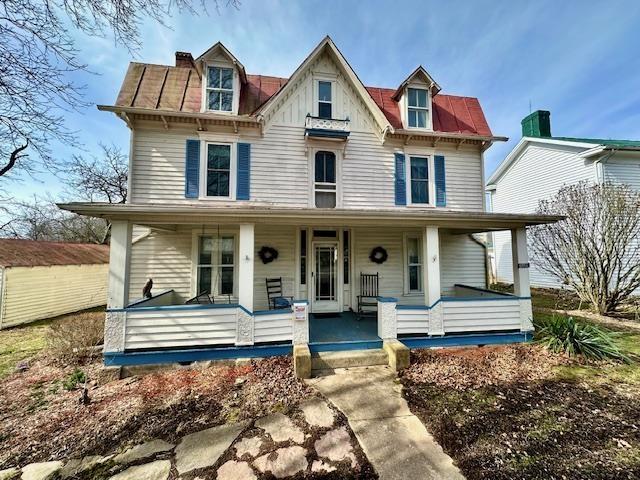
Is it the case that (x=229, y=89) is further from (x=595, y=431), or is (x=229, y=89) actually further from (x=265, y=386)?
(x=595, y=431)

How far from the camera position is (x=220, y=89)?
7.27m

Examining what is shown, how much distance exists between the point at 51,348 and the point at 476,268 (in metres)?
11.2

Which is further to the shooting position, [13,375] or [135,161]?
[135,161]

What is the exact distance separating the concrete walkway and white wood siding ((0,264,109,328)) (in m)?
10.5

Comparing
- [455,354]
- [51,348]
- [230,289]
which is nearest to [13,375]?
[51,348]

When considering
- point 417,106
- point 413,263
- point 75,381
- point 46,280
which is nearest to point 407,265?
point 413,263

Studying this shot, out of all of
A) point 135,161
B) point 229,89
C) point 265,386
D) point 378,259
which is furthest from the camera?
point 378,259

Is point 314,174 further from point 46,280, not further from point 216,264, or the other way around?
point 46,280

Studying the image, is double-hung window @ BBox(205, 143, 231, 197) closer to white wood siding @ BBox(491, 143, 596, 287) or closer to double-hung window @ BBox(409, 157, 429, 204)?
double-hung window @ BBox(409, 157, 429, 204)

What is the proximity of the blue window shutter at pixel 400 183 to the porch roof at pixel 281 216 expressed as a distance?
2234 millimetres

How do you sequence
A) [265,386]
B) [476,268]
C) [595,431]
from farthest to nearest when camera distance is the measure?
[476,268] < [265,386] < [595,431]

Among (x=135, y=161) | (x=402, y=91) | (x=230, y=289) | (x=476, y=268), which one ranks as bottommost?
(x=230, y=289)

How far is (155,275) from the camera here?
6887mm

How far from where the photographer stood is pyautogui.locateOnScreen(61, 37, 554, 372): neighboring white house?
5.68 metres
